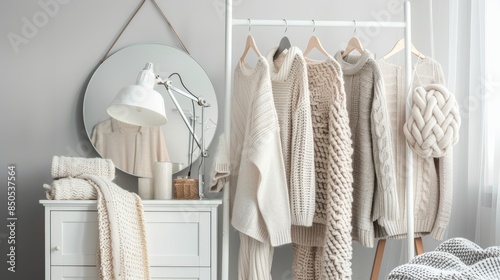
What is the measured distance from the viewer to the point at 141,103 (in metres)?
1.97

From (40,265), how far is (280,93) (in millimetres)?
1336

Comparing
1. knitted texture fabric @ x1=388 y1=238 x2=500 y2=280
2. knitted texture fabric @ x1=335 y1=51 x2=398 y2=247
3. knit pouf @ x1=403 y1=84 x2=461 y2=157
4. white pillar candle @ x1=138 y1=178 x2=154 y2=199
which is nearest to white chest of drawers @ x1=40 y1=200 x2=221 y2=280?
white pillar candle @ x1=138 y1=178 x2=154 y2=199

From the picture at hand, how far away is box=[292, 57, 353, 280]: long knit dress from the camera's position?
1.98m

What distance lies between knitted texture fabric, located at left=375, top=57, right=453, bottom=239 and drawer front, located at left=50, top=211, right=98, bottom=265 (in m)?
1.07

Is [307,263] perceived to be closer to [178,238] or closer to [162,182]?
[178,238]

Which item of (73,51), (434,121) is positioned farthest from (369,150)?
(73,51)

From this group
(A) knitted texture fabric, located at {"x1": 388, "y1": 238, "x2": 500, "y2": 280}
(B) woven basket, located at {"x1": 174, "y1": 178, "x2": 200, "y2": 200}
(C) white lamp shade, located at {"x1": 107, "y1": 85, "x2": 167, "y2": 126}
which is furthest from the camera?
(B) woven basket, located at {"x1": 174, "y1": 178, "x2": 200, "y2": 200}

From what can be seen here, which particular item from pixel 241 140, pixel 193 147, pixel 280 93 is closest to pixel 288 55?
pixel 280 93

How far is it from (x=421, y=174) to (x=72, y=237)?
4.34 feet

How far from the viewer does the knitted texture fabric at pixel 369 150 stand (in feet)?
6.98

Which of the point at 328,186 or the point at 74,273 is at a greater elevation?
the point at 328,186

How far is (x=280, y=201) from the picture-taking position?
206 cm

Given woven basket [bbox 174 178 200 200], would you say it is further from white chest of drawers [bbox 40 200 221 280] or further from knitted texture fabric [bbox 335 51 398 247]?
knitted texture fabric [bbox 335 51 398 247]

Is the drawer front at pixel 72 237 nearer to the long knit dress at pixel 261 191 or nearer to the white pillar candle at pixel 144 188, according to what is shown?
the white pillar candle at pixel 144 188
